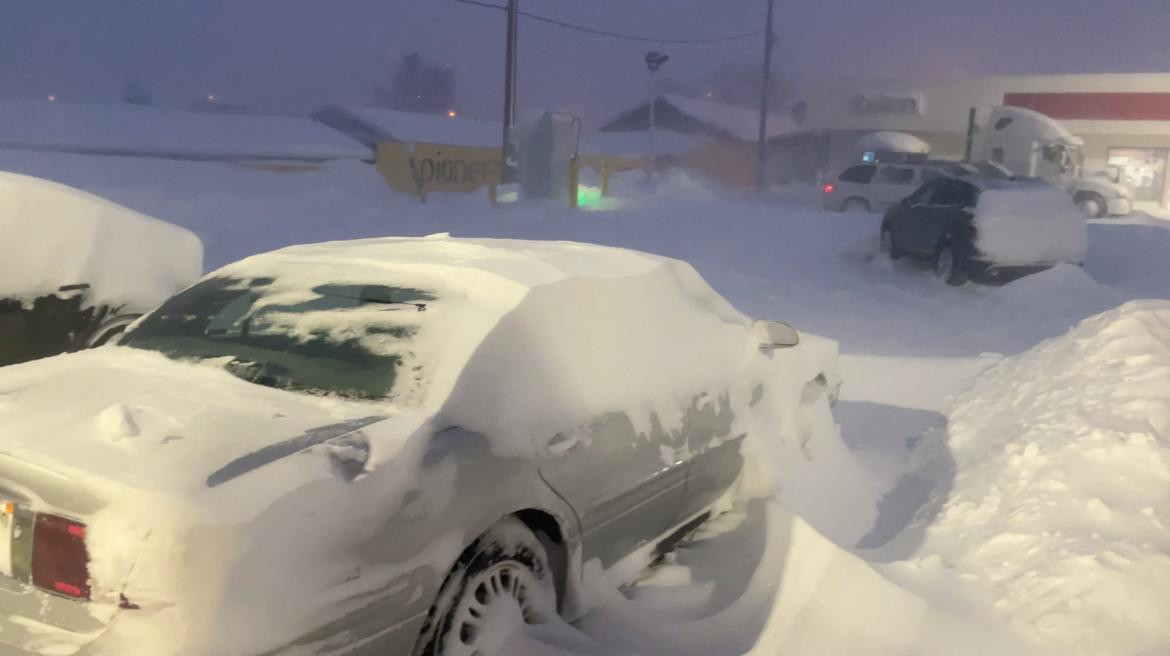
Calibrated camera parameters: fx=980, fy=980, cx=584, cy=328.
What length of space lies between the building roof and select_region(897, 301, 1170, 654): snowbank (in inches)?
1955

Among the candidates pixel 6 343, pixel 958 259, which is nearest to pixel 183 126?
pixel 958 259

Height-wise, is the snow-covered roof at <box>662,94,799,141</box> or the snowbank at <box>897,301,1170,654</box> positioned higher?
the snow-covered roof at <box>662,94,799,141</box>

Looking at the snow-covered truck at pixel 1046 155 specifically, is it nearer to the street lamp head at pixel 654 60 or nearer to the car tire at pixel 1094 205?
the car tire at pixel 1094 205

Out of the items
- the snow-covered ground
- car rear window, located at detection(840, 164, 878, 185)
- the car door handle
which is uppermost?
car rear window, located at detection(840, 164, 878, 185)

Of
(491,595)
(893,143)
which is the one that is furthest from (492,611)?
(893,143)

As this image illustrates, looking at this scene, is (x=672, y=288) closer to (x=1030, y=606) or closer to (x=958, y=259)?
(x=1030, y=606)

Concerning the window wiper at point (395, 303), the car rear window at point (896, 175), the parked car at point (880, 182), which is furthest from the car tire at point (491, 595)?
the car rear window at point (896, 175)

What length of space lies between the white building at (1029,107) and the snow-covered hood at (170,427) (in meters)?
39.2

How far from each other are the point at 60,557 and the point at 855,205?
960 inches

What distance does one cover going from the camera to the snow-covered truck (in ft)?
95.1

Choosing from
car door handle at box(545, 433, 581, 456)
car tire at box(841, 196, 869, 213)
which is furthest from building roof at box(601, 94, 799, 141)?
car door handle at box(545, 433, 581, 456)

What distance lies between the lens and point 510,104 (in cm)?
2630

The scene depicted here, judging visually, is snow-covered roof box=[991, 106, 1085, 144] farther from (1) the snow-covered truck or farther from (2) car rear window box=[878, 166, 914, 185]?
(2) car rear window box=[878, 166, 914, 185]

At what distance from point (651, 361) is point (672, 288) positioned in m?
0.72
